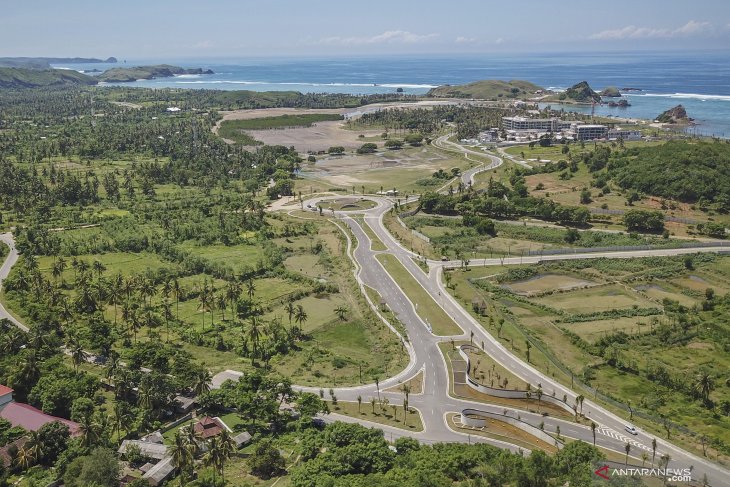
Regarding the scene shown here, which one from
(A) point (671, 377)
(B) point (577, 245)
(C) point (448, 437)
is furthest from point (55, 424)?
(B) point (577, 245)

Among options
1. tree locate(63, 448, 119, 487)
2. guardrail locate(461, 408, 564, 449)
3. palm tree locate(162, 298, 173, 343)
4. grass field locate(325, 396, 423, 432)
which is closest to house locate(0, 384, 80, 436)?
tree locate(63, 448, 119, 487)

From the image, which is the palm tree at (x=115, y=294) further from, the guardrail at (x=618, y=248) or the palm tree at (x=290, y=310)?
the guardrail at (x=618, y=248)

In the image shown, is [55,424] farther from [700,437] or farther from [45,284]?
[700,437]

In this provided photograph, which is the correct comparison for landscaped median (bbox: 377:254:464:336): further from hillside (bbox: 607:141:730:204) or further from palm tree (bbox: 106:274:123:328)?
hillside (bbox: 607:141:730:204)

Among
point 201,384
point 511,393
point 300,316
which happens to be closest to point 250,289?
point 300,316

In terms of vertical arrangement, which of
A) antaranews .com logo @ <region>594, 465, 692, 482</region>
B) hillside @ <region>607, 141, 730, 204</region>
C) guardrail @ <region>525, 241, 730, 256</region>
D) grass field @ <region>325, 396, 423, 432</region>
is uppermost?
hillside @ <region>607, 141, 730, 204</region>

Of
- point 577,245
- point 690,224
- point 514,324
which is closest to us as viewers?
point 514,324

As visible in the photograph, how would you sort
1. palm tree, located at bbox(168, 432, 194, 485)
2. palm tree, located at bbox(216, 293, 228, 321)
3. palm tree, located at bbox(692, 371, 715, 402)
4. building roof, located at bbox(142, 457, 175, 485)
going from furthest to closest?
palm tree, located at bbox(216, 293, 228, 321), palm tree, located at bbox(692, 371, 715, 402), building roof, located at bbox(142, 457, 175, 485), palm tree, located at bbox(168, 432, 194, 485)

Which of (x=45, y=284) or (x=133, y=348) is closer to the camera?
(x=133, y=348)
